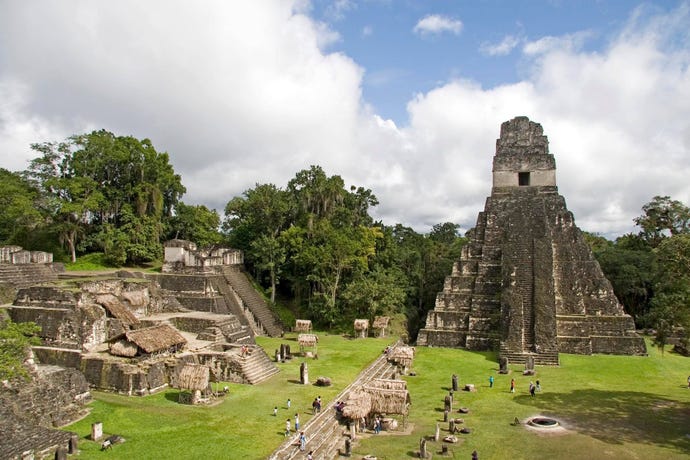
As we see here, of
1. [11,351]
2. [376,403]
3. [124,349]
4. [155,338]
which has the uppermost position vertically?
[11,351]

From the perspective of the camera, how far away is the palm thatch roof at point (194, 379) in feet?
56.9

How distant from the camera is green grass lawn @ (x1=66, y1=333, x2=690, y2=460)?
13.9 meters

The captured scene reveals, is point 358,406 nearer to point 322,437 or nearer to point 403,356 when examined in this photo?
point 322,437

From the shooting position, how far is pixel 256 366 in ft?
69.2

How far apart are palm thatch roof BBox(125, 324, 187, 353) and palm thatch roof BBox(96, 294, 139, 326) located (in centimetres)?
238

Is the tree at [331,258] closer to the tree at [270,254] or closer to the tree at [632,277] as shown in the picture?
the tree at [270,254]

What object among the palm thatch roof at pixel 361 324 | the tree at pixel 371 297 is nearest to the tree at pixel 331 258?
the tree at pixel 371 297

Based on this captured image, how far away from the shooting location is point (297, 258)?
34.5m

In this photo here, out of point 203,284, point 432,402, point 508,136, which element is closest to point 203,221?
point 203,284

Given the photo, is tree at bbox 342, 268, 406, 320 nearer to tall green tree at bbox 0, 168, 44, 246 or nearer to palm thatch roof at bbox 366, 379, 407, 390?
palm thatch roof at bbox 366, 379, 407, 390

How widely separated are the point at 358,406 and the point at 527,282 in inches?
612

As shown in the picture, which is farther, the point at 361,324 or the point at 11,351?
the point at 361,324

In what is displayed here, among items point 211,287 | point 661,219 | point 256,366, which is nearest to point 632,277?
point 661,219

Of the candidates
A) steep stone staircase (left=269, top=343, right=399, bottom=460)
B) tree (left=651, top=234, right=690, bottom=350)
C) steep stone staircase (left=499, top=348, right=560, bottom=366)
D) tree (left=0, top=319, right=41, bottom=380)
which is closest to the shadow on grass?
tree (left=651, top=234, right=690, bottom=350)
